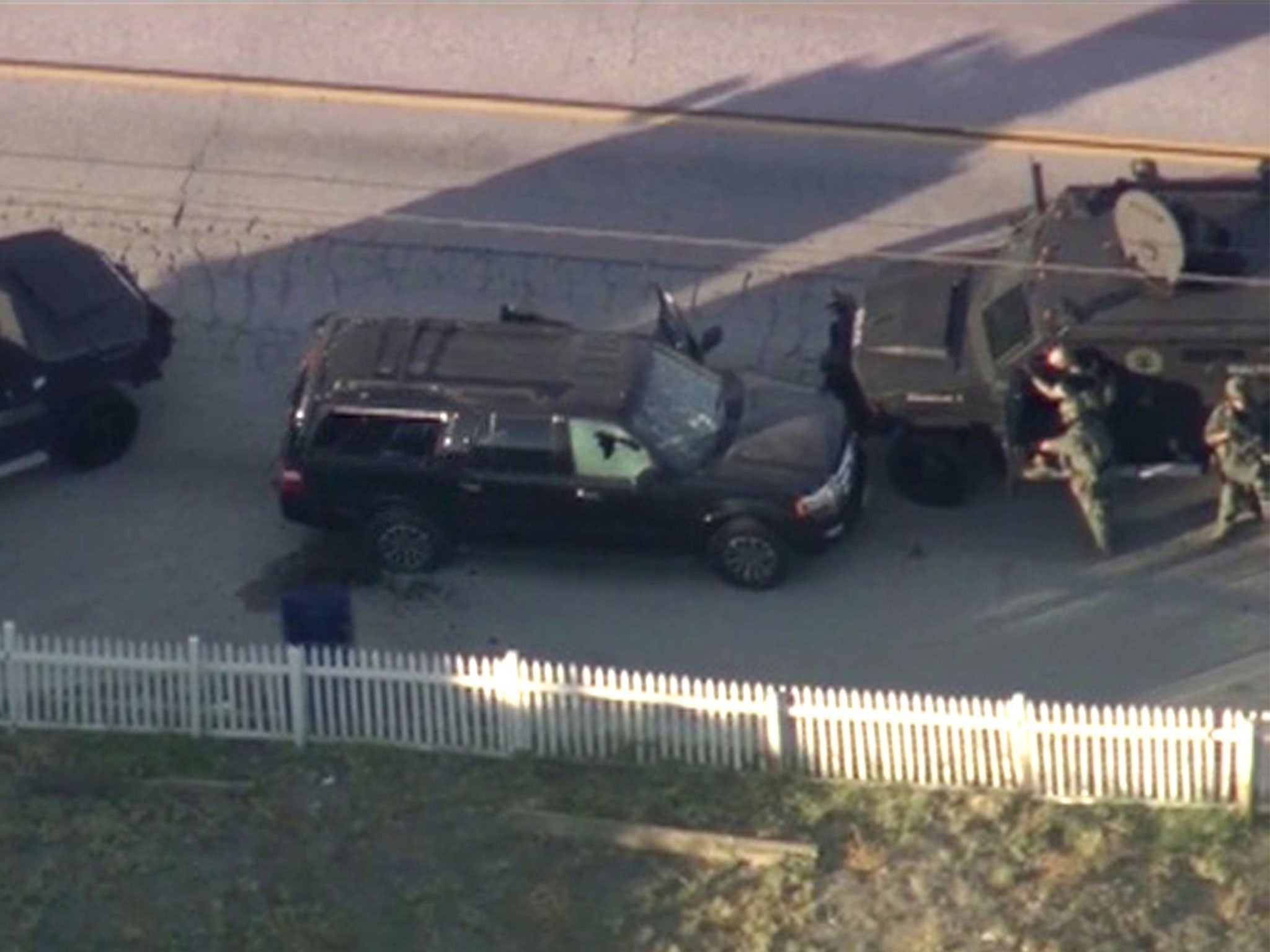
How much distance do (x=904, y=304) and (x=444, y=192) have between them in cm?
476

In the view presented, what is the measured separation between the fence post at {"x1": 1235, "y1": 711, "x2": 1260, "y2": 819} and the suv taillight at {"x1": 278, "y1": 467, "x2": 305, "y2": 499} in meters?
6.73

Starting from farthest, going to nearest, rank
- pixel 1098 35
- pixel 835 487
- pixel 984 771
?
pixel 1098 35 → pixel 835 487 → pixel 984 771

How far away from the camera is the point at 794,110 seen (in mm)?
34031

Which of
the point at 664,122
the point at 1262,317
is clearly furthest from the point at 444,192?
the point at 1262,317

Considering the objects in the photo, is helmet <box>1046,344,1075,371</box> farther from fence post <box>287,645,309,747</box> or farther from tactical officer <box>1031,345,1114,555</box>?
fence post <box>287,645,309,747</box>

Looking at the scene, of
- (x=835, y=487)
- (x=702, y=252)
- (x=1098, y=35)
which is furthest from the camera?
(x=1098, y=35)

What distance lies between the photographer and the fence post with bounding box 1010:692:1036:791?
2641cm

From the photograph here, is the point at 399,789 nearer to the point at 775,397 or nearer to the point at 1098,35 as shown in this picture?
the point at 775,397

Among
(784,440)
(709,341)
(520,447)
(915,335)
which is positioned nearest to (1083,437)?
(915,335)

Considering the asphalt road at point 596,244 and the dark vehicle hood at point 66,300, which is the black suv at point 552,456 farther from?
the dark vehicle hood at point 66,300

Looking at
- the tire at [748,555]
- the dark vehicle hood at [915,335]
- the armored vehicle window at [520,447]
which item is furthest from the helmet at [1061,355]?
the armored vehicle window at [520,447]

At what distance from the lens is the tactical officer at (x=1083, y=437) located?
28984 millimetres

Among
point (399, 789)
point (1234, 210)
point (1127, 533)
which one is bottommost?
point (399, 789)

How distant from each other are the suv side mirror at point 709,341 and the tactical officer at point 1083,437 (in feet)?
8.51
